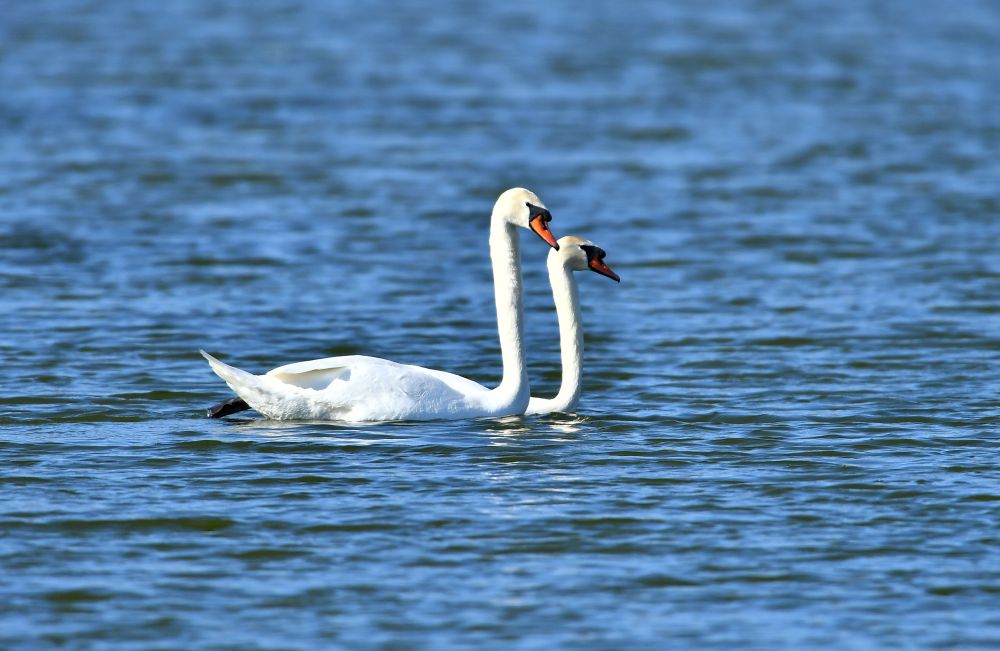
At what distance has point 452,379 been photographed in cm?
1159

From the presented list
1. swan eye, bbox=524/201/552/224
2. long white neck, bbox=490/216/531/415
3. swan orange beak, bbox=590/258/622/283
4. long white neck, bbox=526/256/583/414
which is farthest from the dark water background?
swan eye, bbox=524/201/552/224

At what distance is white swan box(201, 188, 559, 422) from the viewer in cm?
1116

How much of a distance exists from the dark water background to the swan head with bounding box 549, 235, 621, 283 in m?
0.91

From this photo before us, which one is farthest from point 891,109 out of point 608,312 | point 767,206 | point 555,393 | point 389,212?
point 555,393

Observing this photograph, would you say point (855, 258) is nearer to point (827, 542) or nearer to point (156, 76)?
point (827, 542)

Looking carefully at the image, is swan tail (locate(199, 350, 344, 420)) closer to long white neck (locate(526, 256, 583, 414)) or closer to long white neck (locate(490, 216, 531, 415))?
long white neck (locate(490, 216, 531, 415))

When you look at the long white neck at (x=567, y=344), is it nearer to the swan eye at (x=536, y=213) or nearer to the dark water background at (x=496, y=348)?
the dark water background at (x=496, y=348)

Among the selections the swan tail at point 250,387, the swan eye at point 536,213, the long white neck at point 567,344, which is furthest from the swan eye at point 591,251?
the swan tail at point 250,387

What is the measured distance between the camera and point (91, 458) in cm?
1053

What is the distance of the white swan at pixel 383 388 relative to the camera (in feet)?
36.6

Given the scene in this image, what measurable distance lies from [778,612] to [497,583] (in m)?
1.21

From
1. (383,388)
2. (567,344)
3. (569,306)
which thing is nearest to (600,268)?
(569,306)

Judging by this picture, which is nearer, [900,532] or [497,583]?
[497,583]

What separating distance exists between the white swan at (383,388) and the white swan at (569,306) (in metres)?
0.20
